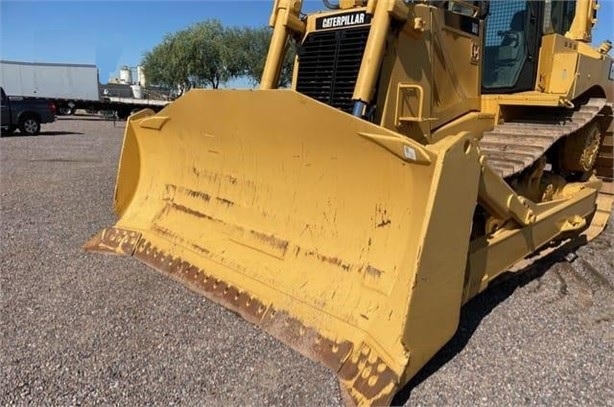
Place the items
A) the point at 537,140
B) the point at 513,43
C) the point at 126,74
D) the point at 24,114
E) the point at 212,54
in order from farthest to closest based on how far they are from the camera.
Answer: the point at 126,74 < the point at 212,54 < the point at 24,114 < the point at 513,43 < the point at 537,140

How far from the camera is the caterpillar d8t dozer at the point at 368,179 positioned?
9.40 feet

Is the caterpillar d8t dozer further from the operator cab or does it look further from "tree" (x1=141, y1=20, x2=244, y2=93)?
"tree" (x1=141, y1=20, x2=244, y2=93)

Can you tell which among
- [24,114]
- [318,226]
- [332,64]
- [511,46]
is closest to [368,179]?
[318,226]

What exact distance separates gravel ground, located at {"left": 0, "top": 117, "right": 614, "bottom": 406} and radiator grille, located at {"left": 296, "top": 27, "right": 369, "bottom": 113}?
1794mm

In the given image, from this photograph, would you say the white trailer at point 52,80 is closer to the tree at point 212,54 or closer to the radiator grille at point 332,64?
the tree at point 212,54

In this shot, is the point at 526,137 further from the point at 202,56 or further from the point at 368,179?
the point at 202,56

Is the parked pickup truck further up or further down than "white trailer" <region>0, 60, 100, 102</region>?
further down

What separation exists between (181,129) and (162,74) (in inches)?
1612

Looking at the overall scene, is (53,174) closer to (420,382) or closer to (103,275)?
(103,275)

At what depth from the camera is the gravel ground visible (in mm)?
2787

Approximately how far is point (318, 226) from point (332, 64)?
1.31 metres

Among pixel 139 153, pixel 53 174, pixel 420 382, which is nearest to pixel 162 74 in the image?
pixel 53 174

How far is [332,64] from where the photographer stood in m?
3.96

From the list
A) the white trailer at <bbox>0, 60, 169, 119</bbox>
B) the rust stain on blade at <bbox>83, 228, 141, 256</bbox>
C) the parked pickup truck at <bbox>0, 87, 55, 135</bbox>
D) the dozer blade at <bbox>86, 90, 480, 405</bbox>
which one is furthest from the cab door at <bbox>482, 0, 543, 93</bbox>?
the white trailer at <bbox>0, 60, 169, 119</bbox>
